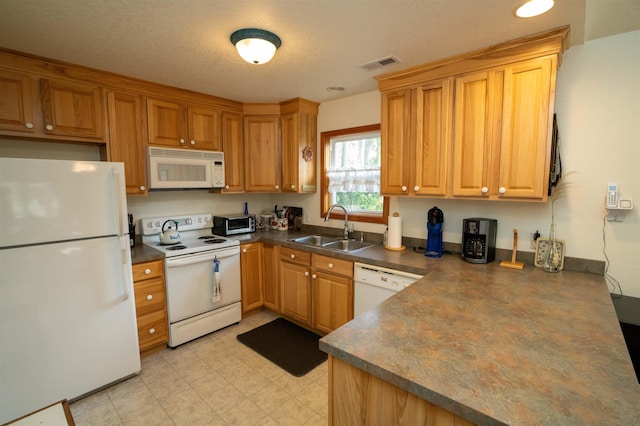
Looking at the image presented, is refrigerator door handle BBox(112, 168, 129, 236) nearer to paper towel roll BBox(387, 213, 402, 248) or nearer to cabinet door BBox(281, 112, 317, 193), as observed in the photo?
cabinet door BBox(281, 112, 317, 193)

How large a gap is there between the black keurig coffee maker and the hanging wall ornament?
5.19 feet

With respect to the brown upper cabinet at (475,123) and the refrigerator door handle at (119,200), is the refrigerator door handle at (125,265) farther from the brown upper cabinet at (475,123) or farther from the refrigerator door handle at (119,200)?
the brown upper cabinet at (475,123)

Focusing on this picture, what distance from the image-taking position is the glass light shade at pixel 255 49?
1.79 metres

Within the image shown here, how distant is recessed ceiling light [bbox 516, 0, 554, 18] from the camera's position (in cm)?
149

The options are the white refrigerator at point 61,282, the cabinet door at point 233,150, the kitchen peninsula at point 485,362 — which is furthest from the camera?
the cabinet door at point 233,150

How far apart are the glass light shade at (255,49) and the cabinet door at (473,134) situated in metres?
1.37

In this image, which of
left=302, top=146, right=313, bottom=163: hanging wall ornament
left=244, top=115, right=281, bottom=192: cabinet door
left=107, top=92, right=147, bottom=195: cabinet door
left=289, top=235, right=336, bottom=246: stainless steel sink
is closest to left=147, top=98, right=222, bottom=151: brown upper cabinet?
left=107, top=92, right=147, bottom=195: cabinet door

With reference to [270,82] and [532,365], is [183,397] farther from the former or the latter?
[270,82]

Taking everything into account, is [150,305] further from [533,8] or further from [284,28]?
[533,8]

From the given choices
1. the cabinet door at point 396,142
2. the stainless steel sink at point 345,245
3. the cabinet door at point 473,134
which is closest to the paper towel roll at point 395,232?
the cabinet door at point 396,142

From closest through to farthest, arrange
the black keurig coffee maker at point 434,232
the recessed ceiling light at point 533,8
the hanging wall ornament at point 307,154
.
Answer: the recessed ceiling light at point 533,8 < the black keurig coffee maker at point 434,232 < the hanging wall ornament at point 307,154

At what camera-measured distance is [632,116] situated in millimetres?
1812

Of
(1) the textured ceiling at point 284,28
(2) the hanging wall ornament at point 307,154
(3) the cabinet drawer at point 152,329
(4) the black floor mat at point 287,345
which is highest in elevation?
(1) the textured ceiling at point 284,28

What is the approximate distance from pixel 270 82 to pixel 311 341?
248 centimetres
